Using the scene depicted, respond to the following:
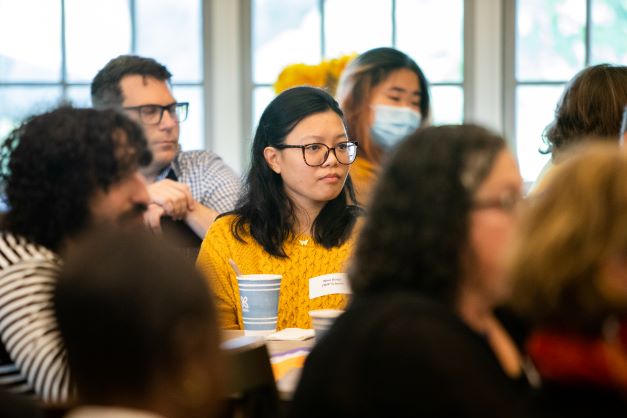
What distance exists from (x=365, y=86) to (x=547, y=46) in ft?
10.8

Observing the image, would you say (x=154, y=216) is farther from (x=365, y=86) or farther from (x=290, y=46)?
(x=290, y=46)

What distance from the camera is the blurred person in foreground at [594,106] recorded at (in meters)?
3.06

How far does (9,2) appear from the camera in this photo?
20.5 ft

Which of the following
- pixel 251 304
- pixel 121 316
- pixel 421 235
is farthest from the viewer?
pixel 251 304

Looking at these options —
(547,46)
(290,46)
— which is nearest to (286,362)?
(290,46)

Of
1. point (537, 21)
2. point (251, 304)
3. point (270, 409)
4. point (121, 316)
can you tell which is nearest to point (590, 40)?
point (537, 21)

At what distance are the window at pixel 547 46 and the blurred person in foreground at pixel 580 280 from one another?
17.5 feet

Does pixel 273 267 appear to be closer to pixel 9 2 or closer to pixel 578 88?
pixel 578 88

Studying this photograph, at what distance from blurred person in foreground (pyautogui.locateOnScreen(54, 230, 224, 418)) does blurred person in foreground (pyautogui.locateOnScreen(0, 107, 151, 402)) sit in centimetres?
67

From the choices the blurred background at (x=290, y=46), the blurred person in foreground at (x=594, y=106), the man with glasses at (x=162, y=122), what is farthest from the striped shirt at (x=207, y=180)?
the blurred background at (x=290, y=46)

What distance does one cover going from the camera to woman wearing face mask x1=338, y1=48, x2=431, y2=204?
3.55 metres

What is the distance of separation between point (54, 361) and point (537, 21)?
533 centimetres

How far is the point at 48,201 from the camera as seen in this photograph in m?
1.90

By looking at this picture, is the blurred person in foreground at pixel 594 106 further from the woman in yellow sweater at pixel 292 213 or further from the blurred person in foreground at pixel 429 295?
the blurred person in foreground at pixel 429 295
